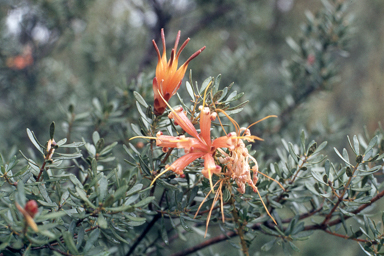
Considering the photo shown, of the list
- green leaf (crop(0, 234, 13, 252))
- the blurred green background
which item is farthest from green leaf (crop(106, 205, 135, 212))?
the blurred green background

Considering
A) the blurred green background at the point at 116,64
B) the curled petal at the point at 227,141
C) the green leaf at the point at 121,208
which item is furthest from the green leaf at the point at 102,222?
the blurred green background at the point at 116,64

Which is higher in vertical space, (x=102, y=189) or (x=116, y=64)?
(x=116, y=64)

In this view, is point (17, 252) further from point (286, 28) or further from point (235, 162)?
point (286, 28)

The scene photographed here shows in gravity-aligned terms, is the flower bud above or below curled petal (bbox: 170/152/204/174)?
above

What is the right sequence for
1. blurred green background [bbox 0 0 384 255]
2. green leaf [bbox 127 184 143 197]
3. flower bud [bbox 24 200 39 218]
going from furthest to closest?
blurred green background [bbox 0 0 384 255] → green leaf [bbox 127 184 143 197] → flower bud [bbox 24 200 39 218]

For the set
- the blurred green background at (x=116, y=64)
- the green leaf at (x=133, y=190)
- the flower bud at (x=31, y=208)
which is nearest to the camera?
the flower bud at (x=31, y=208)

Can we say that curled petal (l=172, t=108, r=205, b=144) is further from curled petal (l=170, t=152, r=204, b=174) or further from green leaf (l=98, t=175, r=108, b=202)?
green leaf (l=98, t=175, r=108, b=202)

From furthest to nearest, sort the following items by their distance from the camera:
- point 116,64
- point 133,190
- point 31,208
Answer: point 116,64 → point 133,190 → point 31,208

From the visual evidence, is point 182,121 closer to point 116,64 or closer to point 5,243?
point 5,243

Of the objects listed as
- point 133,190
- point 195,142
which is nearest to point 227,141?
point 195,142

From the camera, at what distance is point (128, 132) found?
3.16 ft

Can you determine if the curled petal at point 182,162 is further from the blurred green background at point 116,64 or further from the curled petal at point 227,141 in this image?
the blurred green background at point 116,64

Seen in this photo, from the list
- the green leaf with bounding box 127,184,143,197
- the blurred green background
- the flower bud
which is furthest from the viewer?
the blurred green background

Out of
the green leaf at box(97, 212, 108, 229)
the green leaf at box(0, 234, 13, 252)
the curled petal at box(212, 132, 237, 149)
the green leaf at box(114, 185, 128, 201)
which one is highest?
the green leaf at box(0, 234, 13, 252)
